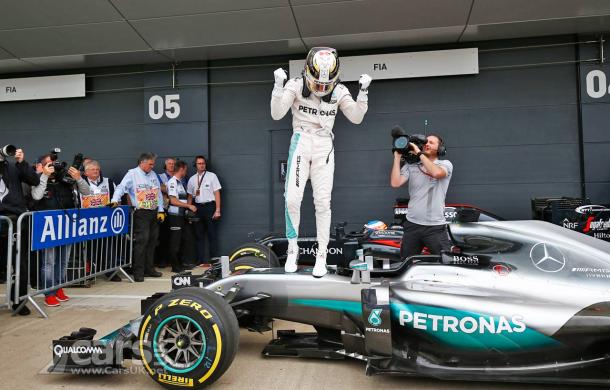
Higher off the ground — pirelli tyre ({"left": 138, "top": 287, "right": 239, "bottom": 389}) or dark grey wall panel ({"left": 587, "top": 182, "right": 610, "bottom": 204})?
dark grey wall panel ({"left": 587, "top": 182, "right": 610, "bottom": 204})

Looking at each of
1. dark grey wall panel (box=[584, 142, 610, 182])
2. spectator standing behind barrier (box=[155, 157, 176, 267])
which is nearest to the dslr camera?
spectator standing behind barrier (box=[155, 157, 176, 267])

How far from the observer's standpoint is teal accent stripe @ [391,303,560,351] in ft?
7.82

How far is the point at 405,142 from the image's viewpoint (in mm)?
3141

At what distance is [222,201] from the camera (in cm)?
777

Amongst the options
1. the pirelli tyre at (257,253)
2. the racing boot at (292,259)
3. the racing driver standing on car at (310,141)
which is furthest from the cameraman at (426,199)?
the pirelli tyre at (257,253)

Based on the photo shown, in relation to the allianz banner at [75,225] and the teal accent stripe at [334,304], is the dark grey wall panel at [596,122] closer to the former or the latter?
the teal accent stripe at [334,304]

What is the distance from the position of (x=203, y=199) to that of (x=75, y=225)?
2.48 metres

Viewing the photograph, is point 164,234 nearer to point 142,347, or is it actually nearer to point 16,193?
point 16,193

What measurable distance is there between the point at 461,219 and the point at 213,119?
5.92 m

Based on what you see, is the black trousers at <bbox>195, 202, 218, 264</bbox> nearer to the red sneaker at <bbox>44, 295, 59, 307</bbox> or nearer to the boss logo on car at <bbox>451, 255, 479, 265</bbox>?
the red sneaker at <bbox>44, 295, 59, 307</bbox>

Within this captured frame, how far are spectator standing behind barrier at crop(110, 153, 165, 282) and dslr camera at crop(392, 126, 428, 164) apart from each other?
→ 155 inches

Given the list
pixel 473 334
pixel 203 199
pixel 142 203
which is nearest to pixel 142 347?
pixel 473 334

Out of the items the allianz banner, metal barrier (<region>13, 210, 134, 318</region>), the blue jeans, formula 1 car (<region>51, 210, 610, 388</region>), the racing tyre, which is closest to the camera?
formula 1 car (<region>51, 210, 610, 388</region>)

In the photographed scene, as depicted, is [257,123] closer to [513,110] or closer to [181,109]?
[181,109]
